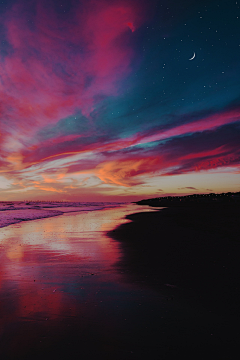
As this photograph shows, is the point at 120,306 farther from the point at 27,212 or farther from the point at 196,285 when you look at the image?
the point at 27,212

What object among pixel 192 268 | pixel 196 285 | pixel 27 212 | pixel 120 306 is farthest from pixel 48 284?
pixel 27 212

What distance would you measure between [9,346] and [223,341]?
379 cm

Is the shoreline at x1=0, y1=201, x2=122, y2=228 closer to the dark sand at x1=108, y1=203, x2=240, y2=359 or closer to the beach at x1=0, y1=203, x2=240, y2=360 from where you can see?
the beach at x1=0, y1=203, x2=240, y2=360

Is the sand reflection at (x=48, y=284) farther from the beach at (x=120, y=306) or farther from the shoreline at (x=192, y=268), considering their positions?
the shoreline at (x=192, y=268)

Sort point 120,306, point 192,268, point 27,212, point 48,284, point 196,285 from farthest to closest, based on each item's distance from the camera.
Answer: point 27,212, point 192,268, point 48,284, point 196,285, point 120,306

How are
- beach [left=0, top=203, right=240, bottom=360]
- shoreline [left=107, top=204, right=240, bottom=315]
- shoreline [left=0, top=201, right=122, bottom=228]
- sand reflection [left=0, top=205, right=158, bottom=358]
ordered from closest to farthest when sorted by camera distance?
beach [left=0, top=203, right=240, bottom=360] < sand reflection [left=0, top=205, right=158, bottom=358] < shoreline [left=107, top=204, right=240, bottom=315] < shoreline [left=0, top=201, right=122, bottom=228]


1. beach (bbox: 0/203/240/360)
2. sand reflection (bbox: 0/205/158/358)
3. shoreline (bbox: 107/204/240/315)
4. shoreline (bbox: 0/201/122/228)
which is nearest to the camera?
beach (bbox: 0/203/240/360)

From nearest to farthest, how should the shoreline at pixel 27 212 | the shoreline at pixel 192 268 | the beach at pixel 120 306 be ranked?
the beach at pixel 120 306 < the shoreline at pixel 192 268 < the shoreline at pixel 27 212

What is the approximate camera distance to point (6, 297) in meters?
5.64

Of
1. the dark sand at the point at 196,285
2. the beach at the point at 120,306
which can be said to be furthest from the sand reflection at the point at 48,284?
the dark sand at the point at 196,285

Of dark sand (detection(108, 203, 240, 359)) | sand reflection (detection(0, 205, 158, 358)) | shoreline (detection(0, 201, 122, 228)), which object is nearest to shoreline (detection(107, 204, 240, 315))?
dark sand (detection(108, 203, 240, 359))

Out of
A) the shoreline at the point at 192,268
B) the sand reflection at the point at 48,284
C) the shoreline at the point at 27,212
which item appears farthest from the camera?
the shoreline at the point at 27,212

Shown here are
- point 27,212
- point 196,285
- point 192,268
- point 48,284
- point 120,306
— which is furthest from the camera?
point 27,212

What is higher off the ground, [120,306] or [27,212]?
[27,212]
